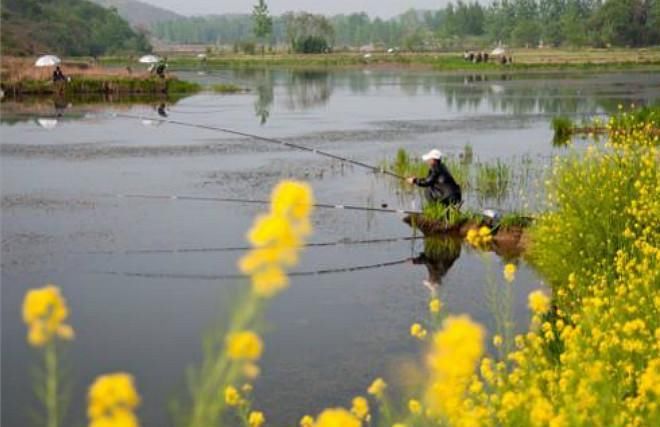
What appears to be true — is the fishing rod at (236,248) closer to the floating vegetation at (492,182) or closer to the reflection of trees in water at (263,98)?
the floating vegetation at (492,182)

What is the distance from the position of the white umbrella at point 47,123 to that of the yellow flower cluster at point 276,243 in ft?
86.7

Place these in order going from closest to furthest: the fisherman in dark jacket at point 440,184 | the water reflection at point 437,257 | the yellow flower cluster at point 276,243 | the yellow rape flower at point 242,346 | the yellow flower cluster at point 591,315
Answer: the yellow flower cluster at point 276,243
the yellow rape flower at point 242,346
the yellow flower cluster at point 591,315
the water reflection at point 437,257
the fisherman in dark jacket at point 440,184

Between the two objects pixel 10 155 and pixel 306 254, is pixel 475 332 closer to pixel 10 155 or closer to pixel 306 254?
pixel 306 254

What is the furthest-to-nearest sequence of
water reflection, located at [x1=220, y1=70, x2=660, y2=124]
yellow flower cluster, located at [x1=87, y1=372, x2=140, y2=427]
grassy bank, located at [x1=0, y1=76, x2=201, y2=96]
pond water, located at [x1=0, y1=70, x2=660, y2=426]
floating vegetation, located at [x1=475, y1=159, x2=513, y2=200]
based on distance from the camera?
grassy bank, located at [x1=0, y1=76, x2=201, y2=96], water reflection, located at [x1=220, y1=70, x2=660, y2=124], floating vegetation, located at [x1=475, y1=159, x2=513, y2=200], pond water, located at [x1=0, y1=70, x2=660, y2=426], yellow flower cluster, located at [x1=87, y1=372, x2=140, y2=427]

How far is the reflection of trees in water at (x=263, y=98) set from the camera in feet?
108

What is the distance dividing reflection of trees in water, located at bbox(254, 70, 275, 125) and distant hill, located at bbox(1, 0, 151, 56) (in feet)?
58.9

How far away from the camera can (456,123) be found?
29625 mm

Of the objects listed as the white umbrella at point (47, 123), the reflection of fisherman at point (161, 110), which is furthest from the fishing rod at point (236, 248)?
the reflection of fisherman at point (161, 110)

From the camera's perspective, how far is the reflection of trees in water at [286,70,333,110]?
38.7 m

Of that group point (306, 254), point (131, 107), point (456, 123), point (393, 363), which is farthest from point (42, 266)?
point (131, 107)

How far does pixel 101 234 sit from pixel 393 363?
611cm

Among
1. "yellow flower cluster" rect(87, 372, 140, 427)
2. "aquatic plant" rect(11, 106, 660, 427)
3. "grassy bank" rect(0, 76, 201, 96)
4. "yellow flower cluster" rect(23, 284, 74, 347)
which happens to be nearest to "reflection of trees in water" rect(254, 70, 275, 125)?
"grassy bank" rect(0, 76, 201, 96)

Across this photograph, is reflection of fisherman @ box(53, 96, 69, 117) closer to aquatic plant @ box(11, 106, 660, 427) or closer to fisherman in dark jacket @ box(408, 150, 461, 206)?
fisherman in dark jacket @ box(408, 150, 461, 206)

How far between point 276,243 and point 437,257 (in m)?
10.8
